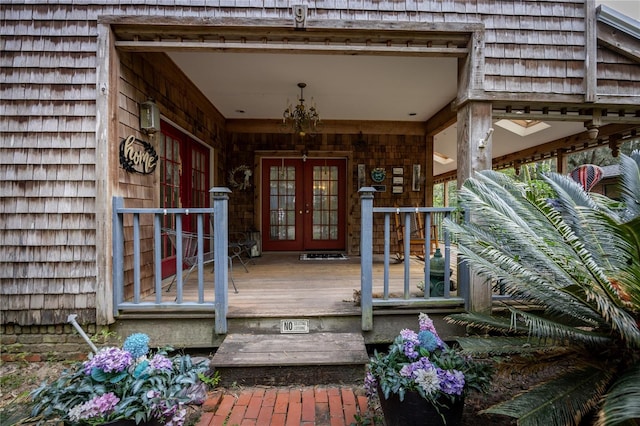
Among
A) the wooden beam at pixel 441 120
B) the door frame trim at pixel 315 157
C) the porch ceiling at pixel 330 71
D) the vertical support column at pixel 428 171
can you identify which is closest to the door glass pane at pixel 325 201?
the door frame trim at pixel 315 157

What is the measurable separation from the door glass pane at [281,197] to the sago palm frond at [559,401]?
4.92 m

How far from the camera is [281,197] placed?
6121 millimetres

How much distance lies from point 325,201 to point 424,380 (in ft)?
15.2

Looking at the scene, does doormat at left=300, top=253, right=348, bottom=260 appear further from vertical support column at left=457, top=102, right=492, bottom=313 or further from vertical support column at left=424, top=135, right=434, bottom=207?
vertical support column at left=457, top=102, right=492, bottom=313

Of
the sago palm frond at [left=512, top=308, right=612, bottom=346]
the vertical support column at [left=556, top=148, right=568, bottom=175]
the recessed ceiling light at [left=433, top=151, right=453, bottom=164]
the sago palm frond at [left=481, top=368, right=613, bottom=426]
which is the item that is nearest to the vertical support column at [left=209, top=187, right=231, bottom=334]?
the sago palm frond at [left=481, top=368, right=613, bottom=426]

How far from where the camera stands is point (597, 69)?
291 centimetres

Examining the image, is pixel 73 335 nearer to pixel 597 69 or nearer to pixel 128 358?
pixel 128 358

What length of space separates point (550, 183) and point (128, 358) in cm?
237

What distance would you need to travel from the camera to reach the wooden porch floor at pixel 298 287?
8.87ft

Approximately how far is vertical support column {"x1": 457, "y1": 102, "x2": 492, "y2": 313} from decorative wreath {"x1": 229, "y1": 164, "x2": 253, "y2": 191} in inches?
152

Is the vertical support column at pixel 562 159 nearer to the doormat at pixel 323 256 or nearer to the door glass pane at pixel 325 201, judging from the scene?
the door glass pane at pixel 325 201

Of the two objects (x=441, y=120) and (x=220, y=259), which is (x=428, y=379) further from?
(x=441, y=120)

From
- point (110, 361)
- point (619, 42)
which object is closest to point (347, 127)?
point (619, 42)

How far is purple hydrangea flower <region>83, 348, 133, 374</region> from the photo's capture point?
154 cm
